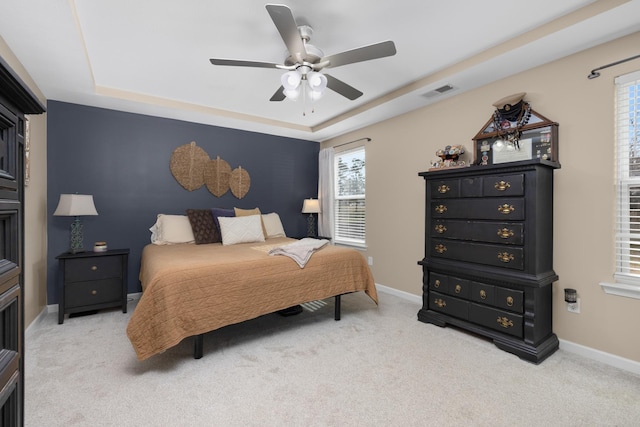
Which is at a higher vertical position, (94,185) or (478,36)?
(478,36)

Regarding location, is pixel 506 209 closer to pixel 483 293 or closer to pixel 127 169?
pixel 483 293

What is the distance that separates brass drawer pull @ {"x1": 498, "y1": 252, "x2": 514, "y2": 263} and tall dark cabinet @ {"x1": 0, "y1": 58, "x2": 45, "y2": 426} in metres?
2.81

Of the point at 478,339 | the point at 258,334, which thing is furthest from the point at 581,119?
the point at 258,334

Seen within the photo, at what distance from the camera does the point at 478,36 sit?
2330mm

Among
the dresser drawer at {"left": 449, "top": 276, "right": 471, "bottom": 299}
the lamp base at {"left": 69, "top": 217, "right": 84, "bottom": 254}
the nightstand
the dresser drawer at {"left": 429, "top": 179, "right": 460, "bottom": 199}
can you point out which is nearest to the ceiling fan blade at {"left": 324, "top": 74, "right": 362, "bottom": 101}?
the dresser drawer at {"left": 429, "top": 179, "right": 460, "bottom": 199}

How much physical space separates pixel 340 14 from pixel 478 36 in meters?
1.10

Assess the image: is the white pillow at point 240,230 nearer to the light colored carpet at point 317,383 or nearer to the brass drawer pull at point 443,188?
the light colored carpet at point 317,383

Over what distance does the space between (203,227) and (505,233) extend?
3.24 meters

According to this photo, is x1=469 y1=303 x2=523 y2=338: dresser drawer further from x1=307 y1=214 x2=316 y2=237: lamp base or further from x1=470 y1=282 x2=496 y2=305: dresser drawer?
x1=307 y1=214 x2=316 y2=237: lamp base

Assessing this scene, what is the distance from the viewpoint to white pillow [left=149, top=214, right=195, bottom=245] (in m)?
3.67

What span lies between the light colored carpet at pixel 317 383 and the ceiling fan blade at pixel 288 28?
7.15ft

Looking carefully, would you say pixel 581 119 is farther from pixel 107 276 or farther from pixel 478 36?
pixel 107 276

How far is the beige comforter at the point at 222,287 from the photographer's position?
2057mm

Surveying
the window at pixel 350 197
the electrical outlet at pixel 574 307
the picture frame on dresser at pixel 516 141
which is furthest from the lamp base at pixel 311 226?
the electrical outlet at pixel 574 307
